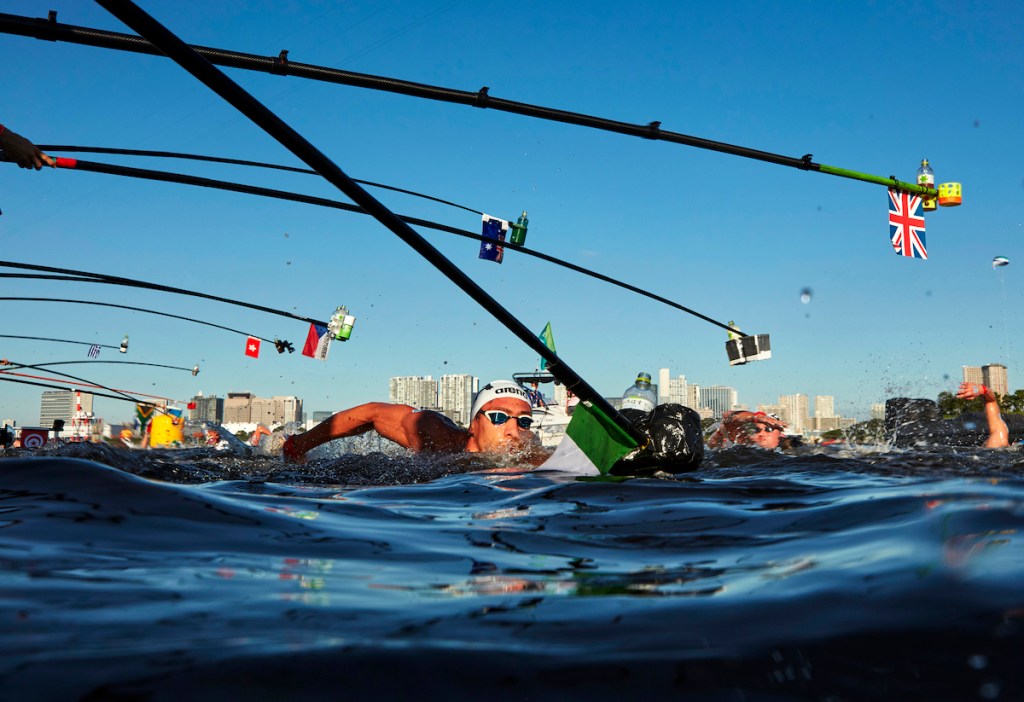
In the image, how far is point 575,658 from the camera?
3.12ft

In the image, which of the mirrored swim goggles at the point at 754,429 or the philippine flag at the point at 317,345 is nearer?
the mirrored swim goggles at the point at 754,429

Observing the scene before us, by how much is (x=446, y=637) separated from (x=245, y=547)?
0.93 m

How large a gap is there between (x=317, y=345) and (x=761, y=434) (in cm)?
1459

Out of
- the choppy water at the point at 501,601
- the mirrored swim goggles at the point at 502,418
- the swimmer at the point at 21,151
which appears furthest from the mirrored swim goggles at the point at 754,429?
the swimmer at the point at 21,151

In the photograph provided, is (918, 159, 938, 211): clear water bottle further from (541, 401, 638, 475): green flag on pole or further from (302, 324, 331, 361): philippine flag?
(302, 324, 331, 361): philippine flag

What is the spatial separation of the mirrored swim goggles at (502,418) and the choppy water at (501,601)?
15.6ft

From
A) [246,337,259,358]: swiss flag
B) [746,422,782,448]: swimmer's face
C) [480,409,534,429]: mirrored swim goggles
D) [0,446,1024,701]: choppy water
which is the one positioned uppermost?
[246,337,259,358]: swiss flag

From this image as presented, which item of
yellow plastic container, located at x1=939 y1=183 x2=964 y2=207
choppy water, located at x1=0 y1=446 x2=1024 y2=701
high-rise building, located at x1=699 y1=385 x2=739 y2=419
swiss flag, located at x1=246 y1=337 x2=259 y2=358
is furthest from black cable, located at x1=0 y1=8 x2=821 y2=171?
high-rise building, located at x1=699 y1=385 x2=739 y2=419

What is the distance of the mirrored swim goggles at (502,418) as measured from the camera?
7348 millimetres

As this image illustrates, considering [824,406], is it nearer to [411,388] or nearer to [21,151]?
[411,388]

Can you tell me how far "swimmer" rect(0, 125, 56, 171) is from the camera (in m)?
5.01

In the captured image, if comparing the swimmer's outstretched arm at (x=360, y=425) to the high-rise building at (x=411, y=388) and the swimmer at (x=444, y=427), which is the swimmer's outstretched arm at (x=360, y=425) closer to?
the swimmer at (x=444, y=427)

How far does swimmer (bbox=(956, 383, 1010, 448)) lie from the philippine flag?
16.1m

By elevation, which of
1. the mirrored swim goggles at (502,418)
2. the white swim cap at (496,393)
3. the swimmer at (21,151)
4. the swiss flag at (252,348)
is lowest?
the mirrored swim goggles at (502,418)
